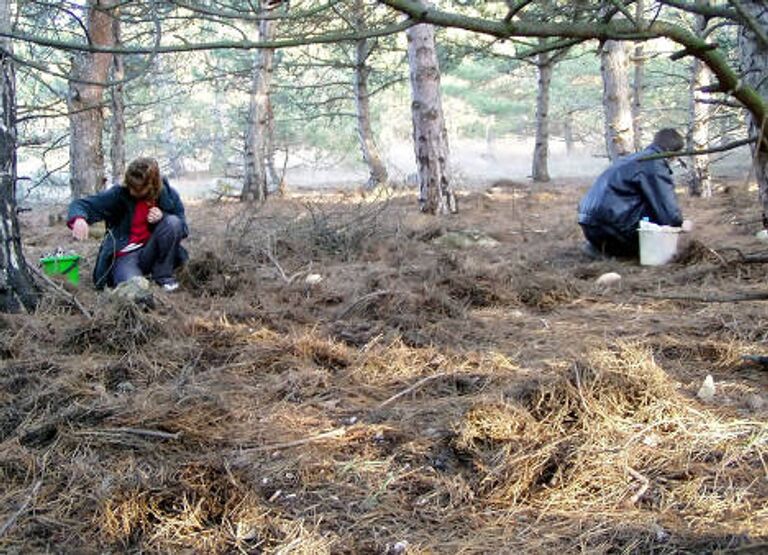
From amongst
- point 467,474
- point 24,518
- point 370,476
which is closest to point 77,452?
point 24,518

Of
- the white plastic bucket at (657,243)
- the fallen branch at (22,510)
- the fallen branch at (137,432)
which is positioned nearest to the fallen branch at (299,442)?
the fallen branch at (137,432)

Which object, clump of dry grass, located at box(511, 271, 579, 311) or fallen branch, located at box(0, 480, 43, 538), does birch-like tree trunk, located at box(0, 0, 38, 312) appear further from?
clump of dry grass, located at box(511, 271, 579, 311)

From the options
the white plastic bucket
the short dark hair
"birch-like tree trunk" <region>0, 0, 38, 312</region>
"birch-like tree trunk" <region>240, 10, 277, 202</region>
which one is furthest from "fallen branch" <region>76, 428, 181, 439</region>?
"birch-like tree trunk" <region>240, 10, 277, 202</region>

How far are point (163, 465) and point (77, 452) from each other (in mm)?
379

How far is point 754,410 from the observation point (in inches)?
108

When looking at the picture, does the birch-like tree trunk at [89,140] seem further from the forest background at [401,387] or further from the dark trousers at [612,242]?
the dark trousers at [612,242]

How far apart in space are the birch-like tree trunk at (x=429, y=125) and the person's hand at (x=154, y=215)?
449 centimetres

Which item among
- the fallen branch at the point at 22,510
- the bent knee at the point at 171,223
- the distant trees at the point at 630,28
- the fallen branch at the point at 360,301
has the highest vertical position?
the distant trees at the point at 630,28

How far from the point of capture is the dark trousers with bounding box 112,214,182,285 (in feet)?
18.1

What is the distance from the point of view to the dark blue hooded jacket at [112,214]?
17.8ft

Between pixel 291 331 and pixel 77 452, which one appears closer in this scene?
pixel 77 452

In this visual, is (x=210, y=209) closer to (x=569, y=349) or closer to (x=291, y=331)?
(x=291, y=331)

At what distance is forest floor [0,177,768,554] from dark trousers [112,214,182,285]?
0.51 metres

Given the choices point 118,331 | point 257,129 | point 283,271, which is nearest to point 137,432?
point 118,331
